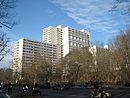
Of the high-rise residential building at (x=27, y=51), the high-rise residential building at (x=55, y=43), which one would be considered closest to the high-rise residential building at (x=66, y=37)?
the high-rise residential building at (x=55, y=43)

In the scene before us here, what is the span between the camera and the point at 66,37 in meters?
162

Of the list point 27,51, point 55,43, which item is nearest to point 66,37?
point 55,43

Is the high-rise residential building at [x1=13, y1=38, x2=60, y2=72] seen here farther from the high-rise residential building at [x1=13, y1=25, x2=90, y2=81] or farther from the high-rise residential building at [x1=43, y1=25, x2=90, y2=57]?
the high-rise residential building at [x1=43, y1=25, x2=90, y2=57]

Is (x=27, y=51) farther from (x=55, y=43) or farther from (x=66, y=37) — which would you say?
(x=55, y=43)

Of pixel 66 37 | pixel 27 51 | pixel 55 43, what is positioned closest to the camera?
pixel 27 51

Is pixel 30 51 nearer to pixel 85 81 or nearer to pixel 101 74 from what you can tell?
pixel 85 81

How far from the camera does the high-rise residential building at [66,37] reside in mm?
157125

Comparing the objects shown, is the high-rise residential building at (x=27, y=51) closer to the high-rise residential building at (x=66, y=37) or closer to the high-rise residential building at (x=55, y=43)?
the high-rise residential building at (x=55, y=43)

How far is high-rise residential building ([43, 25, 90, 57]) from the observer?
15712 centimetres

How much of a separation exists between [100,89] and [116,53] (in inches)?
1653

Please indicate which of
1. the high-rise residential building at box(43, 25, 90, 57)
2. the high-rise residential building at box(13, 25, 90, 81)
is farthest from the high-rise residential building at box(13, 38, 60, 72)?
the high-rise residential building at box(43, 25, 90, 57)

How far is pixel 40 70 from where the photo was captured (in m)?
95.2

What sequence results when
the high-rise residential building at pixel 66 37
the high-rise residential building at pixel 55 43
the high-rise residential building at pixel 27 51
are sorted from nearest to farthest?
the high-rise residential building at pixel 27 51 → the high-rise residential building at pixel 55 43 → the high-rise residential building at pixel 66 37

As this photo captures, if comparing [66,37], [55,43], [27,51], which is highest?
[66,37]
